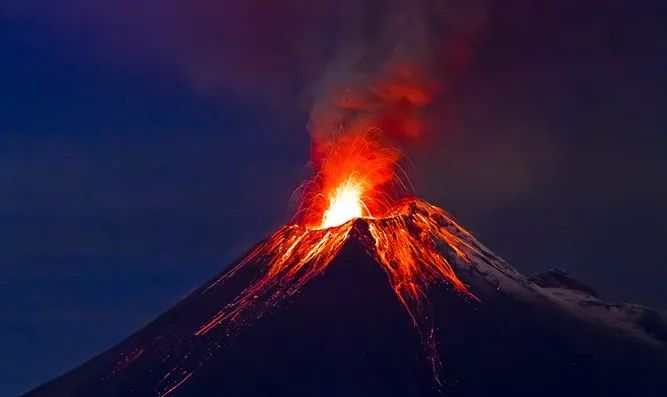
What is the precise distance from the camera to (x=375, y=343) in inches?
2250

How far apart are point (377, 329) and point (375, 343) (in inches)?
54.8

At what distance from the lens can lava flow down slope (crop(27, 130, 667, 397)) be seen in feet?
181

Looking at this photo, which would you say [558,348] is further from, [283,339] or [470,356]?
[283,339]

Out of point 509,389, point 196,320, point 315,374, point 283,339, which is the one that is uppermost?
point 196,320

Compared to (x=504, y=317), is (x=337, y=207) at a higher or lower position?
higher

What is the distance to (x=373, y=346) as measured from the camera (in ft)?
187

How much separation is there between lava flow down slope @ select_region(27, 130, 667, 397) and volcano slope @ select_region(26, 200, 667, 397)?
0.09 meters

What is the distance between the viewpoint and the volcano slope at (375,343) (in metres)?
54.7

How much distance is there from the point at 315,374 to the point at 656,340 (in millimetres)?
20500

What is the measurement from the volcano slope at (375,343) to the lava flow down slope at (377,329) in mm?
91

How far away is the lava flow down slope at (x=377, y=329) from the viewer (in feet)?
181

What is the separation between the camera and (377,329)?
192ft

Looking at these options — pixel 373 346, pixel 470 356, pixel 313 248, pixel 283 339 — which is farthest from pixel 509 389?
pixel 313 248

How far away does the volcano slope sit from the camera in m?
54.7
